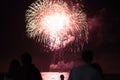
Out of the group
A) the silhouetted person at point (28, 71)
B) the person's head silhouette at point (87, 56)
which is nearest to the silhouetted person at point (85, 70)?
the person's head silhouette at point (87, 56)

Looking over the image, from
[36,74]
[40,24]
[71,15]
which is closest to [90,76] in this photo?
[36,74]

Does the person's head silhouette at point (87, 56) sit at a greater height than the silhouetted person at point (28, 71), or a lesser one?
greater

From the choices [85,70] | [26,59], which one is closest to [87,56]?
[85,70]

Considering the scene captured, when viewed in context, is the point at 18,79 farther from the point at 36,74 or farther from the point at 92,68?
the point at 92,68

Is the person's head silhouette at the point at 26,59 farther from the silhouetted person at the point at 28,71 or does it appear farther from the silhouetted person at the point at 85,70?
the silhouetted person at the point at 85,70

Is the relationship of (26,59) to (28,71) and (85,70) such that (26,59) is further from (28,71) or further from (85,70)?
(85,70)

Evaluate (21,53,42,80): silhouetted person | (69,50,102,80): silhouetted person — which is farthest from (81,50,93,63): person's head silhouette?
(21,53,42,80): silhouetted person

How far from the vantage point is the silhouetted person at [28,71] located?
8258mm

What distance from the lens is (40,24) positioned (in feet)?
99.5

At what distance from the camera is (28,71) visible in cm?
833

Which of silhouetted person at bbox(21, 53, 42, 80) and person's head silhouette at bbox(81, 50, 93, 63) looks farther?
silhouetted person at bbox(21, 53, 42, 80)

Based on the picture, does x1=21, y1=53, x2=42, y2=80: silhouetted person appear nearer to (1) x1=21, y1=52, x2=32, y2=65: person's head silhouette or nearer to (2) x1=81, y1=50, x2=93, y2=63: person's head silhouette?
(1) x1=21, y1=52, x2=32, y2=65: person's head silhouette

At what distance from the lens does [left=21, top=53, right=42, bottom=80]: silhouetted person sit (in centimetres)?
826

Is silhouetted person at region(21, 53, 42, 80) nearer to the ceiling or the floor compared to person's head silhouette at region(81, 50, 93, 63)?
nearer to the floor
